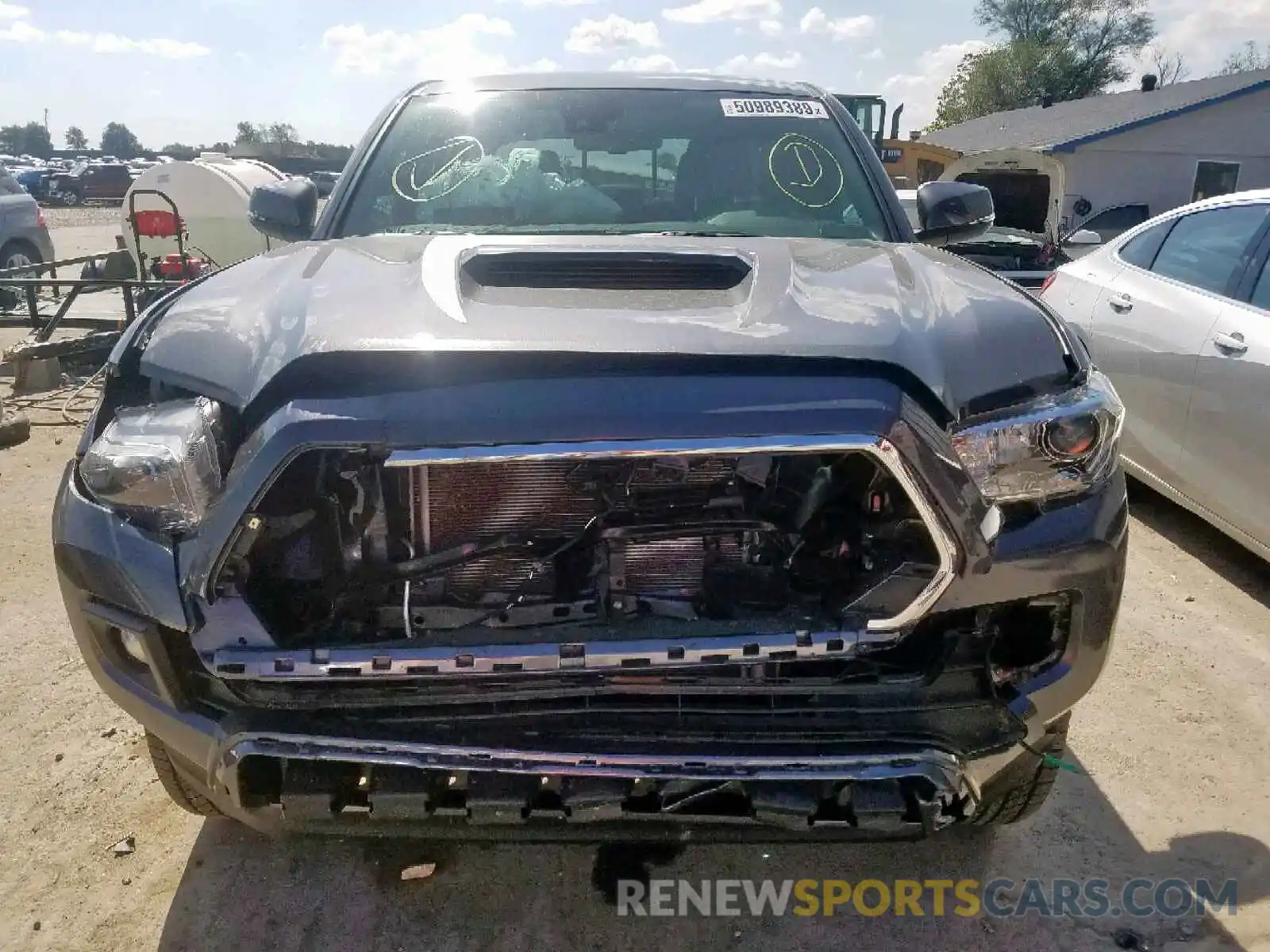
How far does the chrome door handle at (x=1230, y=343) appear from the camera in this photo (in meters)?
3.94

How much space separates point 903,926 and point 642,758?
949 mm

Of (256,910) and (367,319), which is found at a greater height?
(367,319)

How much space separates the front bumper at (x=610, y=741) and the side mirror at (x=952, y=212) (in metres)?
1.57

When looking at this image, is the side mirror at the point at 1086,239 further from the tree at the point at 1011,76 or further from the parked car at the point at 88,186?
the tree at the point at 1011,76

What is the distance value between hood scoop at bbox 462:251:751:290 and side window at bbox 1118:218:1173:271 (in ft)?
11.3

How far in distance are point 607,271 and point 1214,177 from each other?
24.9 metres

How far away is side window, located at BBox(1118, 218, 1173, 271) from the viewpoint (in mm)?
4875

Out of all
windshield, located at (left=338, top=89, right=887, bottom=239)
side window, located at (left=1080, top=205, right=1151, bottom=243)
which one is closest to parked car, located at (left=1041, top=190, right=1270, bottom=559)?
windshield, located at (left=338, top=89, right=887, bottom=239)

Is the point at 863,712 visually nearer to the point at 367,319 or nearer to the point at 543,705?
the point at 543,705

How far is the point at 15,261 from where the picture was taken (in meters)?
11.7

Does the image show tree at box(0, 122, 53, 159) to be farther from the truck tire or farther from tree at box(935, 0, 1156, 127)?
the truck tire

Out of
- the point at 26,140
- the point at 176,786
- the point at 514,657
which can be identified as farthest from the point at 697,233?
Result: the point at 26,140

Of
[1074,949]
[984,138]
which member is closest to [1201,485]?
[1074,949]

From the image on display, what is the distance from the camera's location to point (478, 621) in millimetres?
1947
